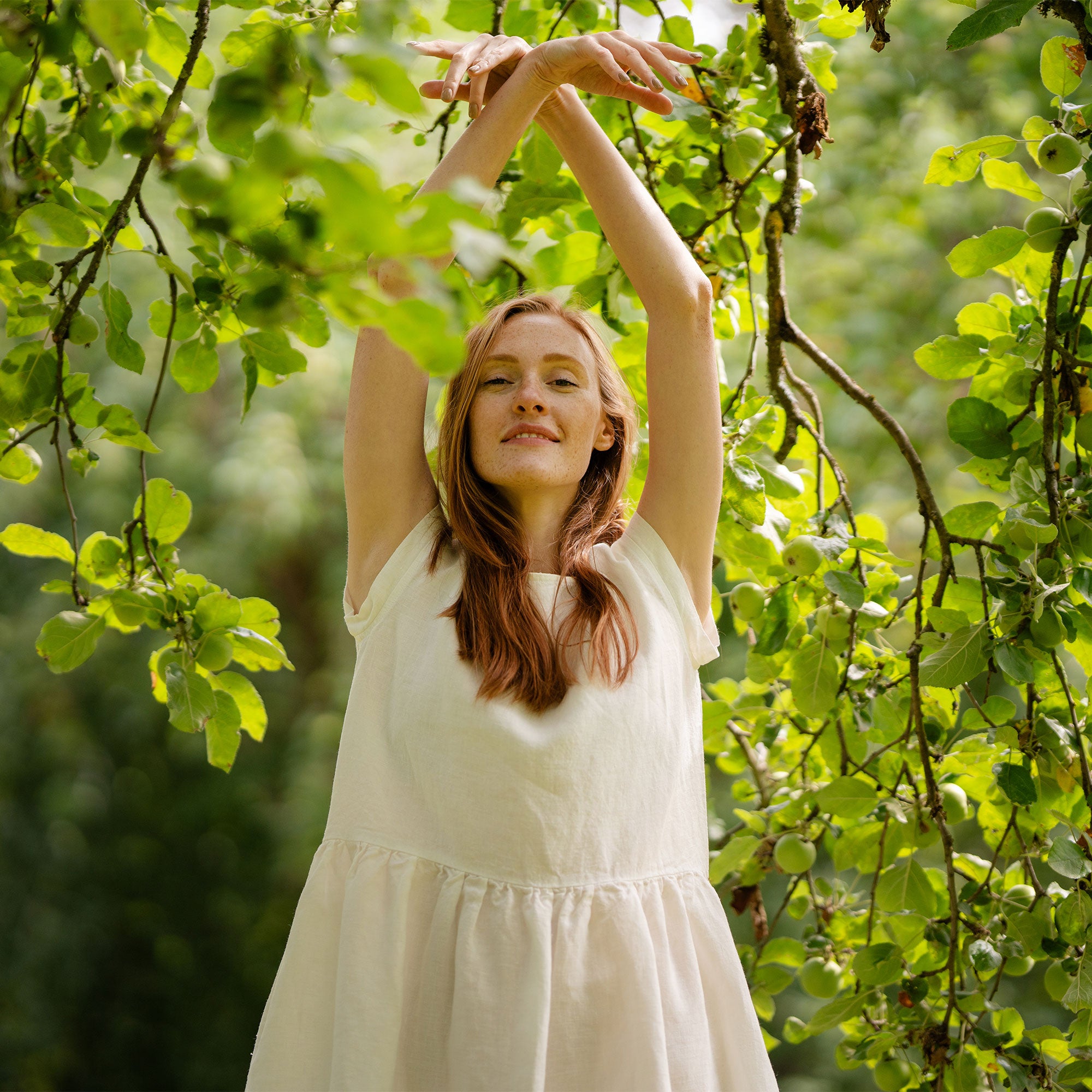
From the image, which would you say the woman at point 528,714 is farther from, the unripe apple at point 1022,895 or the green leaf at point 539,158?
the unripe apple at point 1022,895

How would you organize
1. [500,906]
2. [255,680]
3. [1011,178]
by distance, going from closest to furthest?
[500,906], [1011,178], [255,680]

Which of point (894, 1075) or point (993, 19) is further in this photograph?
point (894, 1075)

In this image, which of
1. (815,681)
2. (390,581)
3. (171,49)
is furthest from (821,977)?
(171,49)

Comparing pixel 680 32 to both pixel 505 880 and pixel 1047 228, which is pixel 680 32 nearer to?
pixel 1047 228

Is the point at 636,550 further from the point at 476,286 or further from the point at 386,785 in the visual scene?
the point at 476,286

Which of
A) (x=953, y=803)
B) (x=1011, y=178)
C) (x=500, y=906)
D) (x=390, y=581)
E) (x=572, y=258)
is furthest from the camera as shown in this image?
→ (x=572, y=258)

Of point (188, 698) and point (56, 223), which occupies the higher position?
point (56, 223)

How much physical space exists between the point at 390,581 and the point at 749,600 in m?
0.41

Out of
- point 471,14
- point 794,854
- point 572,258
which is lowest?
point 794,854

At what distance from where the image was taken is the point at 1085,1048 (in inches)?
39.7

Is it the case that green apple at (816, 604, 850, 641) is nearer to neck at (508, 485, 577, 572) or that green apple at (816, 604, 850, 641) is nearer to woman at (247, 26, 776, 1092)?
woman at (247, 26, 776, 1092)

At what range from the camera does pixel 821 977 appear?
1.17 m

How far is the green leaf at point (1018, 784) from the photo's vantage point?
929 millimetres

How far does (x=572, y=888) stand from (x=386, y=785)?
16 cm
